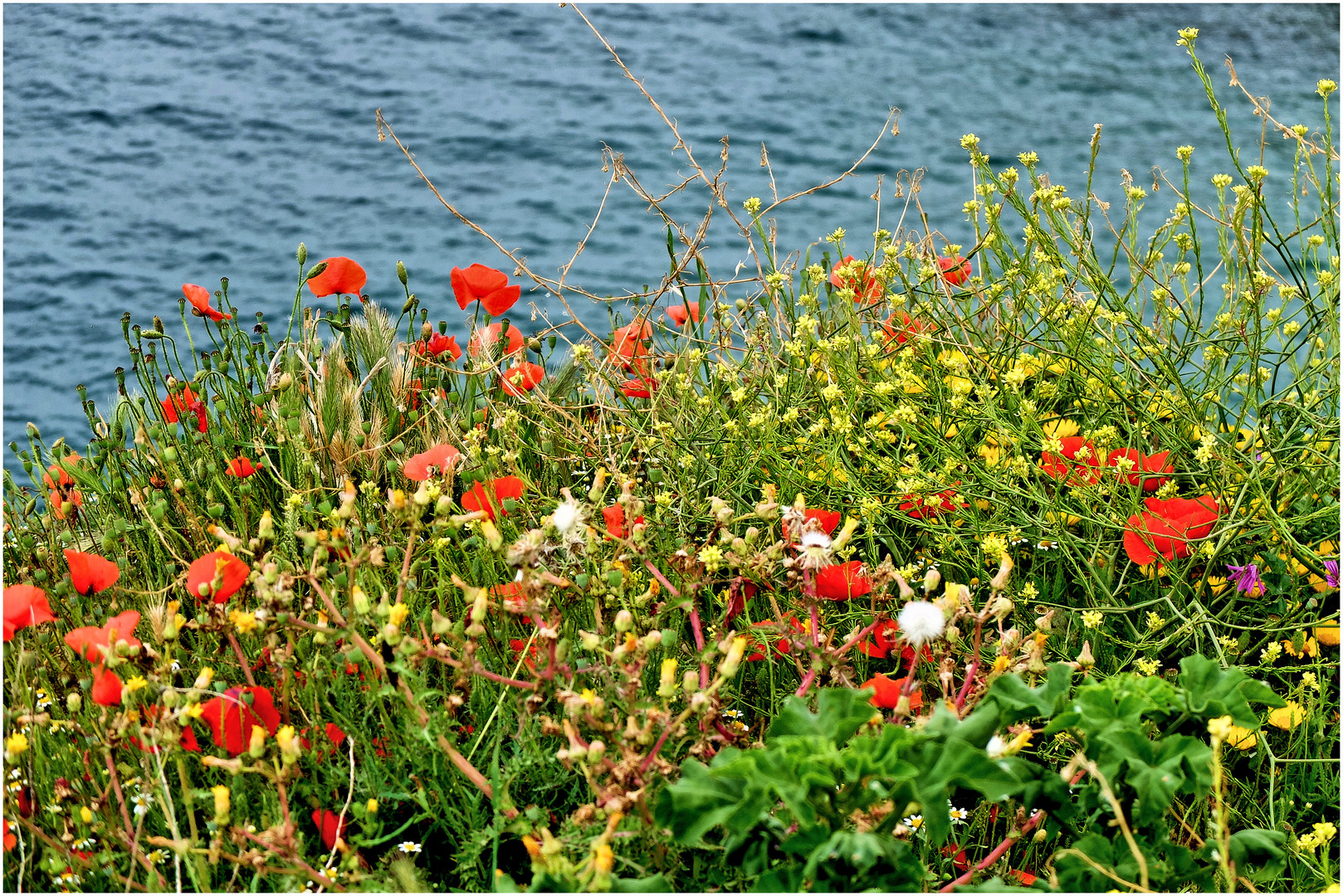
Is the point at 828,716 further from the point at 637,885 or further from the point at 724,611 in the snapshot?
the point at 724,611

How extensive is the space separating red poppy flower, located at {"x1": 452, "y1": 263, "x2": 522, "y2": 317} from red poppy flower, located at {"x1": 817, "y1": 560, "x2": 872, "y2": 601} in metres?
0.97

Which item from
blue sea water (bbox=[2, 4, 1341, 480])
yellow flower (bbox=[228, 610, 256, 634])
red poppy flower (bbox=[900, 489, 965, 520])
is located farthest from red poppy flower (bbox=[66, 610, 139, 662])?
blue sea water (bbox=[2, 4, 1341, 480])

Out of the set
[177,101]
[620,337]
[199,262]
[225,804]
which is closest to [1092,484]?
[620,337]

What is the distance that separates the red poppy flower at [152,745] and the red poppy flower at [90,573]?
26 centimetres

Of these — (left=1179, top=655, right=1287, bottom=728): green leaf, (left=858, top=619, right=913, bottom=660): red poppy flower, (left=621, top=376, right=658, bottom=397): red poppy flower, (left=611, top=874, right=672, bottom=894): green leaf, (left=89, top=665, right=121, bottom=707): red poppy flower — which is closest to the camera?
(left=611, top=874, right=672, bottom=894): green leaf

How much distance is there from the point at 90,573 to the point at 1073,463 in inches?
65.1

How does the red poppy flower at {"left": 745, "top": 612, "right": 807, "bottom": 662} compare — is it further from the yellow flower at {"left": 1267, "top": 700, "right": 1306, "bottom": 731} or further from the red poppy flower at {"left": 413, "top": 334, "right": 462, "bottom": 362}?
the red poppy flower at {"left": 413, "top": 334, "right": 462, "bottom": 362}

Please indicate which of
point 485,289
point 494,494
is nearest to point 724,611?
point 494,494

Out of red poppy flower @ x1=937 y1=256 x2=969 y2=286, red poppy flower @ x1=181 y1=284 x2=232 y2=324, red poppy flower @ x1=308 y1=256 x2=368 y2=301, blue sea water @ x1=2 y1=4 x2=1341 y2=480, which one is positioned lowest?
blue sea water @ x1=2 y1=4 x2=1341 y2=480

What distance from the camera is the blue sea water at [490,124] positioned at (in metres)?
7.74

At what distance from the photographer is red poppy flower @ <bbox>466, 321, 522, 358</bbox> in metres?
2.57

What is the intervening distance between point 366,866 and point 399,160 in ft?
30.0

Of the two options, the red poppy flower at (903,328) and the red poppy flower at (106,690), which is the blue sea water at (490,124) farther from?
the red poppy flower at (106,690)

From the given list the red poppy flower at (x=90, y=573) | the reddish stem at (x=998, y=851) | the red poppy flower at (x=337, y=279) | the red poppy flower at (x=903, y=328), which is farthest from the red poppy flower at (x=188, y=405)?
the reddish stem at (x=998, y=851)
